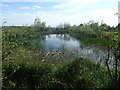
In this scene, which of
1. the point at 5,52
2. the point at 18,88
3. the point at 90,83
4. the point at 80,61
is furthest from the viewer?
the point at 80,61

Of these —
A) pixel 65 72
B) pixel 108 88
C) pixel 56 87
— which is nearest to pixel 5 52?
pixel 56 87

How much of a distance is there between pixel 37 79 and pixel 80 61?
1.33 m

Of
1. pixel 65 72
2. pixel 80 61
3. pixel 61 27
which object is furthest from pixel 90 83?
pixel 61 27

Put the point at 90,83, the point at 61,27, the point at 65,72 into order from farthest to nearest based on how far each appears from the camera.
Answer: the point at 61,27 < the point at 65,72 < the point at 90,83

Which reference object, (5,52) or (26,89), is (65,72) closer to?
(26,89)

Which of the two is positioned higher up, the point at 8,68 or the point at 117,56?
the point at 117,56

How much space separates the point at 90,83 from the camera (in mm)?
2861

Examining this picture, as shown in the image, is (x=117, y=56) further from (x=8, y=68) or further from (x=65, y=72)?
(x=8, y=68)

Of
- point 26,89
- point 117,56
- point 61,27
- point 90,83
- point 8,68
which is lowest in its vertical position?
point 26,89

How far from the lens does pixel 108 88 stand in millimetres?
2734

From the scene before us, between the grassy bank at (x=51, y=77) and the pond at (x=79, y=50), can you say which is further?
the pond at (x=79, y=50)

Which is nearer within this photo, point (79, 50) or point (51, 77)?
point (51, 77)

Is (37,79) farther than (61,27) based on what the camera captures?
No

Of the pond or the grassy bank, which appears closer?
the grassy bank
